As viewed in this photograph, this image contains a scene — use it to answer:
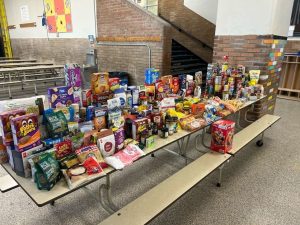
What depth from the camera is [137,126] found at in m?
1.62

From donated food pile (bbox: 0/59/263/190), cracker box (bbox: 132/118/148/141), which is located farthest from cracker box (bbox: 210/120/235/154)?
cracker box (bbox: 132/118/148/141)

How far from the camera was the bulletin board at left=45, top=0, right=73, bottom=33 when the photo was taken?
6.72 meters

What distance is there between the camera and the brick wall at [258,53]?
10.5 feet

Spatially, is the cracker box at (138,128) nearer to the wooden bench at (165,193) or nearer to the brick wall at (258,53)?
the wooden bench at (165,193)

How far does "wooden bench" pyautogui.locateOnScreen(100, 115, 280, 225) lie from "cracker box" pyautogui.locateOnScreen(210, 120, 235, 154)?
61 millimetres

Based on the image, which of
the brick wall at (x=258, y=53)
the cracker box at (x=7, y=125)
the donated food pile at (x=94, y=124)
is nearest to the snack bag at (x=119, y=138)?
the donated food pile at (x=94, y=124)

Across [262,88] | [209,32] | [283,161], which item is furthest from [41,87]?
[283,161]

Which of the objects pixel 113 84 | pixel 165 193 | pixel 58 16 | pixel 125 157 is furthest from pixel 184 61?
pixel 125 157

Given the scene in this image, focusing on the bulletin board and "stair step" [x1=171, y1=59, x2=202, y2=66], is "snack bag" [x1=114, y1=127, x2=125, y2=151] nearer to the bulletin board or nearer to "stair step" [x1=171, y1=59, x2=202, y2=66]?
"stair step" [x1=171, y1=59, x2=202, y2=66]

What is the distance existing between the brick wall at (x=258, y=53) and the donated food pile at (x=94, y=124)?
1192 mm

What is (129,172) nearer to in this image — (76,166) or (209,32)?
(76,166)

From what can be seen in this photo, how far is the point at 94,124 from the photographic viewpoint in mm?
1615

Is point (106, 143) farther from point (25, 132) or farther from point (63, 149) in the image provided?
point (25, 132)

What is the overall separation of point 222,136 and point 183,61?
13.8 ft
